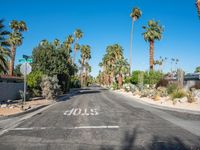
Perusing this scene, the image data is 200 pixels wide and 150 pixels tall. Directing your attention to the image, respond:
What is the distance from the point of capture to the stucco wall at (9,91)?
85.4 feet

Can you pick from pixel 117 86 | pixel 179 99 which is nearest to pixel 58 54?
pixel 179 99

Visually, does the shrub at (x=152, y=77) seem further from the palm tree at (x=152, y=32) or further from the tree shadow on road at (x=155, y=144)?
the tree shadow on road at (x=155, y=144)

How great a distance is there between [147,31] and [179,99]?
119 ft

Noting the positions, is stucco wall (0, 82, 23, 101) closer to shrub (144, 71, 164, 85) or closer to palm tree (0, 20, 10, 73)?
palm tree (0, 20, 10, 73)

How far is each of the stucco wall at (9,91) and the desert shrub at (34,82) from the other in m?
1.20

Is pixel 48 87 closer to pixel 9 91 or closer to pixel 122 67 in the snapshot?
pixel 9 91

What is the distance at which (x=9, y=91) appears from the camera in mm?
27906

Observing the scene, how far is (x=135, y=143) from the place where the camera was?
8.62 meters

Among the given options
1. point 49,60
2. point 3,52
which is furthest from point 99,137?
point 49,60

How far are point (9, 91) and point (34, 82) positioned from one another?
4785 millimetres

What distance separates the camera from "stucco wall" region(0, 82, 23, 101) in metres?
26.0

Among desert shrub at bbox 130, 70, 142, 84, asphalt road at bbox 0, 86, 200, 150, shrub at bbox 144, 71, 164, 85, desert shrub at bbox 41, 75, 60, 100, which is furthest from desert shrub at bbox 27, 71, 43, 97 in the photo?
desert shrub at bbox 130, 70, 142, 84

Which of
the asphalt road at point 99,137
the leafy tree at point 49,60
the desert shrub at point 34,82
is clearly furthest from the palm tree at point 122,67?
the asphalt road at point 99,137

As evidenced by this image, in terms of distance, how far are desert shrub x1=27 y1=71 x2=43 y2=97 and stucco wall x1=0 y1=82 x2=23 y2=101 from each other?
1197 mm
